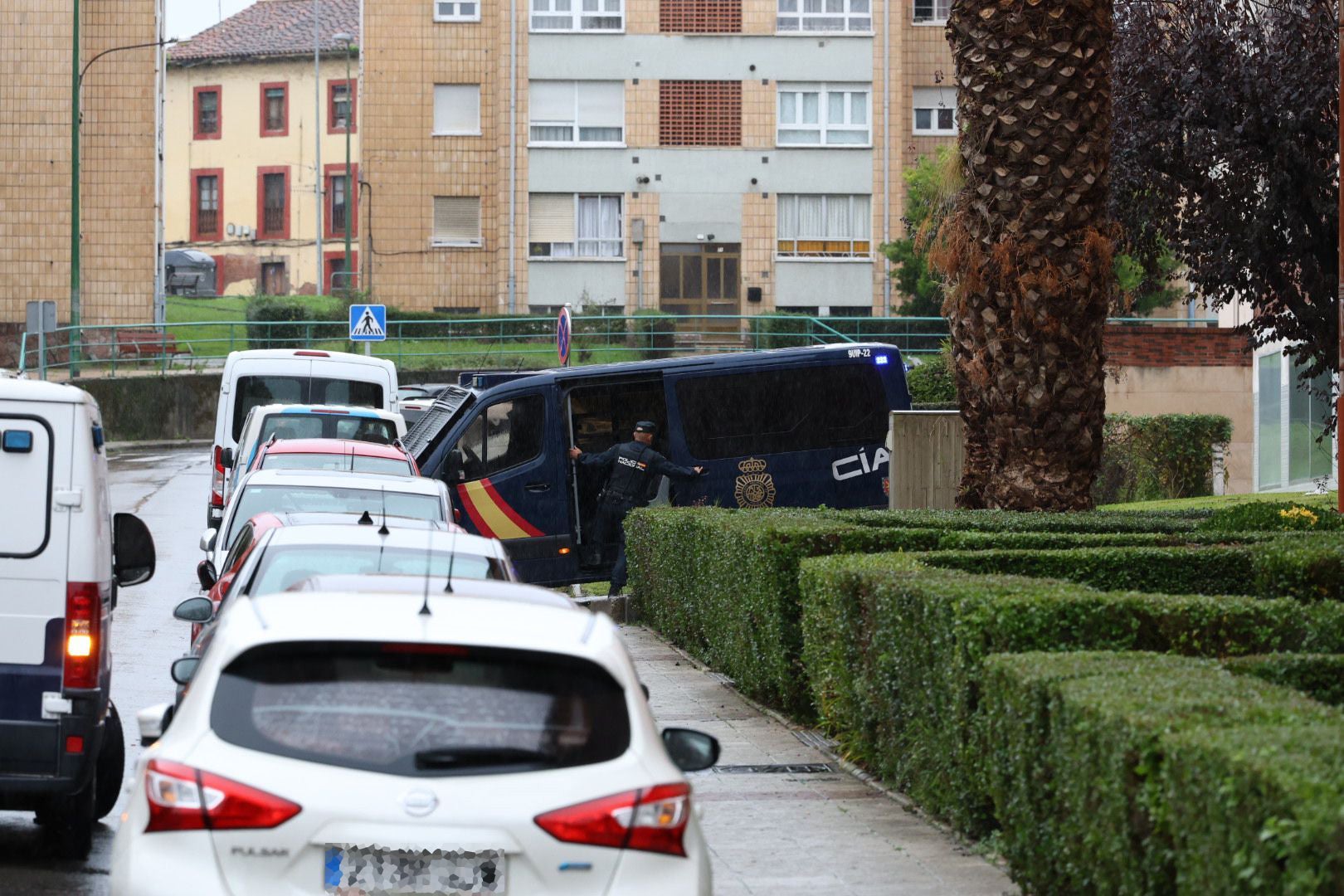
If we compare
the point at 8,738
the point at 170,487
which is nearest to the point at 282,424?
the point at 170,487

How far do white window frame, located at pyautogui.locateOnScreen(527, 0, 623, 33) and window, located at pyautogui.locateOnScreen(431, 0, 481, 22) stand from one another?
1709 millimetres

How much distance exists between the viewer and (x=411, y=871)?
15.4ft

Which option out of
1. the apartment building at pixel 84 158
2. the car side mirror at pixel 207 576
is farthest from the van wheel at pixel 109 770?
the apartment building at pixel 84 158

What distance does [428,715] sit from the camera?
479cm

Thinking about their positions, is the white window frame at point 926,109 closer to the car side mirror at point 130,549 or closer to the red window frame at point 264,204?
the red window frame at point 264,204

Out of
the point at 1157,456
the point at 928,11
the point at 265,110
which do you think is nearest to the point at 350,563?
the point at 1157,456

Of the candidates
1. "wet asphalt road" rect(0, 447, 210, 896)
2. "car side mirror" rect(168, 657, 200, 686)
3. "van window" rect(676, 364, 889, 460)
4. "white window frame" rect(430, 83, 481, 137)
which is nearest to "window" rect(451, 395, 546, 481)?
"van window" rect(676, 364, 889, 460)

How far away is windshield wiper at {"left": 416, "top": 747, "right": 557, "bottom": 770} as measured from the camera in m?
4.73

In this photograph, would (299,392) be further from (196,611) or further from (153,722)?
(153,722)

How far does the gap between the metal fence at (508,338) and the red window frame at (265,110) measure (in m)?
27.5

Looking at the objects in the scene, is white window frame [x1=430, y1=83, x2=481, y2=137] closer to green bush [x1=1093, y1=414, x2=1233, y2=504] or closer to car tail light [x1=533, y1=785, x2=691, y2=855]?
green bush [x1=1093, y1=414, x2=1233, y2=504]

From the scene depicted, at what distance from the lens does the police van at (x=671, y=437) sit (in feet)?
63.1

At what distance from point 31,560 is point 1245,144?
1631cm

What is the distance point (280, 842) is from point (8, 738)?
334 cm
